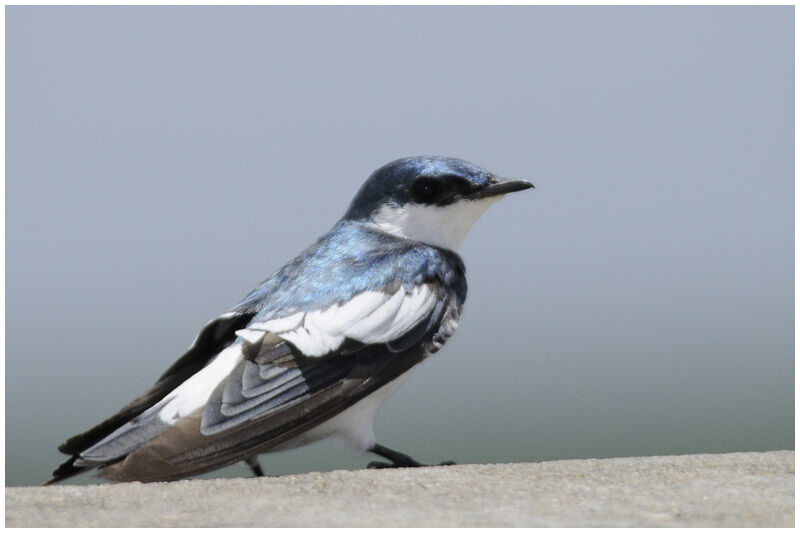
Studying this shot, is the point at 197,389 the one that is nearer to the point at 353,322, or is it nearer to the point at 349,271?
the point at 353,322

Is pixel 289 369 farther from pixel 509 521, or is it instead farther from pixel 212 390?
pixel 509 521

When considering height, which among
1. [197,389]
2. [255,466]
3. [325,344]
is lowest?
[255,466]

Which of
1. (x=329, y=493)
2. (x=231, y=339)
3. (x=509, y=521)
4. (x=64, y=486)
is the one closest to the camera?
(x=509, y=521)

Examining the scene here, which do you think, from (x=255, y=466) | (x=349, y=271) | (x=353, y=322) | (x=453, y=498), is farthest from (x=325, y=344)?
(x=453, y=498)

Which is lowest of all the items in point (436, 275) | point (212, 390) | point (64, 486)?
point (64, 486)

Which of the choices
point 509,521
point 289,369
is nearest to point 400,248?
point 289,369

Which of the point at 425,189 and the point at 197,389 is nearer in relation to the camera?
the point at 197,389
